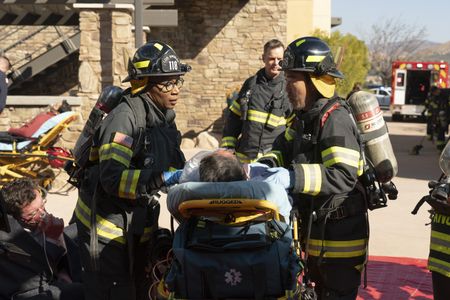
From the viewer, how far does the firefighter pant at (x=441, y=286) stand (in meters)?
3.68

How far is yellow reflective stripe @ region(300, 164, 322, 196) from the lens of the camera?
3.35m

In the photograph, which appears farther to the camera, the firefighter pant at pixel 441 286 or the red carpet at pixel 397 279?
the red carpet at pixel 397 279

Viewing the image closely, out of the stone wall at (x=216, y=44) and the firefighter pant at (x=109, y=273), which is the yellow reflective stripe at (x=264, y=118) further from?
the stone wall at (x=216, y=44)

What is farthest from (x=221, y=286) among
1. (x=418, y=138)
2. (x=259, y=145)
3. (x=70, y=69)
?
(x=418, y=138)

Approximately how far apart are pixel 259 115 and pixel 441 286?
2504 millimetres

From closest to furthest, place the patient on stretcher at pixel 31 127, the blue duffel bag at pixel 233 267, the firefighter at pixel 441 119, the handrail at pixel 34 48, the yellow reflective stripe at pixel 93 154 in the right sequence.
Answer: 1. the blue duffel bag at pixel 233 267
2. the yellow reflective stripe at pixel 93 154
3. the patient on stretcher at pixel 31 127
4. the firefighter at pixel 441 119
5. the handrail at pixel 34 48

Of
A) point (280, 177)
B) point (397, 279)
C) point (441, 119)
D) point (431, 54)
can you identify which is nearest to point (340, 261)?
point (280, 177)

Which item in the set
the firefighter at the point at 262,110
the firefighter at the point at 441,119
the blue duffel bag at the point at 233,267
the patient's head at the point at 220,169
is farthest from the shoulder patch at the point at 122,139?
the firefighter at the point at 441,119

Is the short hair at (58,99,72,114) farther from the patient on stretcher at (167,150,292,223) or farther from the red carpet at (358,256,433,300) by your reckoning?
the patient on stretcher at (167,150,292,223)

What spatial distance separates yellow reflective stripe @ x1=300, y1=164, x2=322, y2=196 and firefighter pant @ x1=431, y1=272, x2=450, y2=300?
2.98 ft

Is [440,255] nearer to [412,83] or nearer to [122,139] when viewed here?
[122,139]

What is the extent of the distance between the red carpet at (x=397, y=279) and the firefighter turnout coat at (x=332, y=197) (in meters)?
2.00

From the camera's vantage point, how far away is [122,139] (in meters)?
3.50

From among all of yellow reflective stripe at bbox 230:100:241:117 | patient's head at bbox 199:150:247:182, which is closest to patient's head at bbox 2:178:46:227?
patient's head at bbox 199:150:247:182
